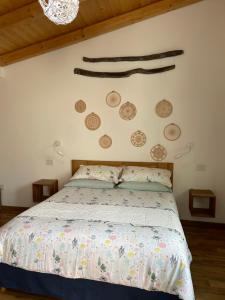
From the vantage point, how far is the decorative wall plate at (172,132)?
11.7 feet

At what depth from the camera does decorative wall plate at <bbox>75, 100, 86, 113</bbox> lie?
3850mm

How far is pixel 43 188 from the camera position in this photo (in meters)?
4.11

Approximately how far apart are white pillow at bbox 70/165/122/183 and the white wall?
1.01 feet

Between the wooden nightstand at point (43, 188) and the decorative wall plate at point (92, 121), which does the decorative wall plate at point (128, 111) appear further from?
the wooden nightstand at point (43, 188)

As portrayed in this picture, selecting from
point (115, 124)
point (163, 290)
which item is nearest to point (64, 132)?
point (115, 124)

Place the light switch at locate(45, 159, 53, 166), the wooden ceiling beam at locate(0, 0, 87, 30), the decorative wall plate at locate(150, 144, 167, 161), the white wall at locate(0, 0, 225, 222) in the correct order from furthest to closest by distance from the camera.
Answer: the light switch at locate(45, 159, 53, 166) < the decorative wall plate at locate(150, 144, 167, 161) < the white wall at locate(0, 0, 225, 222) < the wooden ceiling beam at locate(0, 0, 87, 30)

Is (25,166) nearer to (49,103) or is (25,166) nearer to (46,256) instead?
(49,103)

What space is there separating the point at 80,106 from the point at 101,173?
3.71 ft

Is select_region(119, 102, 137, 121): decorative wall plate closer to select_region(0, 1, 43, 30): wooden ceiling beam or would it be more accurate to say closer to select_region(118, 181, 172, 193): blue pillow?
select_region(118, 181, 172, 193): blue pillow

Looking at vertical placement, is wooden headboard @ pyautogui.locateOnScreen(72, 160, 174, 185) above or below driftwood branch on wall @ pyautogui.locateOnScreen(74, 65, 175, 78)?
below

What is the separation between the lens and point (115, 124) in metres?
3.77

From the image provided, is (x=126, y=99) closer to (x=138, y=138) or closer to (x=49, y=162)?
(x=138, y=138)

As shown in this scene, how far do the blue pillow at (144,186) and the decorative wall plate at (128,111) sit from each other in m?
1.01

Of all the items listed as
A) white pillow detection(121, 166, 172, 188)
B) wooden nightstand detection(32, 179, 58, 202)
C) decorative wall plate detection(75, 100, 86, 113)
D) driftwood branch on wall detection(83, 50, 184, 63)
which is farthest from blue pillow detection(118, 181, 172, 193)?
driftwood branch on wall detection(83, 50, 184, 63)
